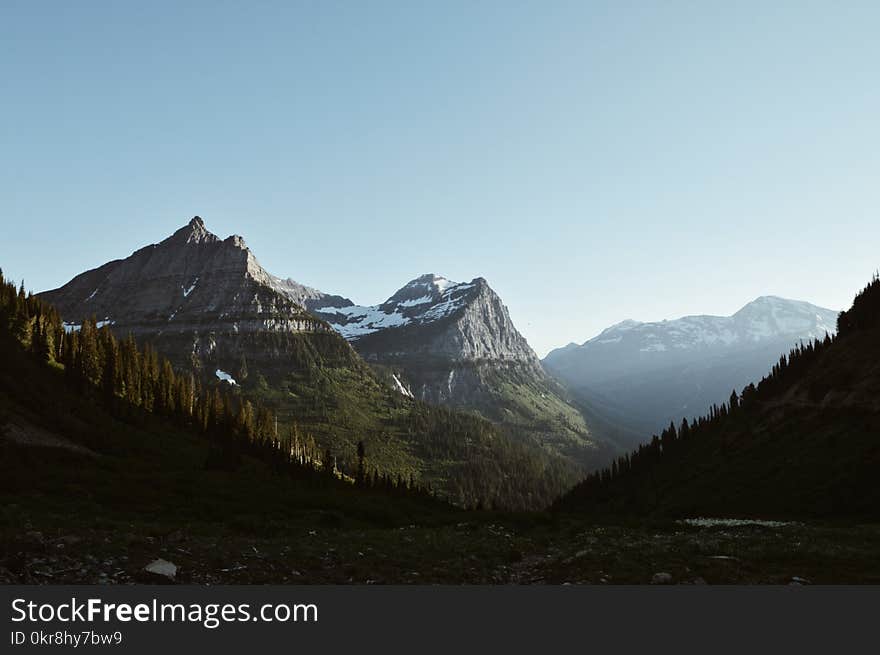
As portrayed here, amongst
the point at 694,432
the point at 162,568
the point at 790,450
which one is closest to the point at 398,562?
the point at 162,568

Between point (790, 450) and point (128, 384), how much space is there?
14064cm

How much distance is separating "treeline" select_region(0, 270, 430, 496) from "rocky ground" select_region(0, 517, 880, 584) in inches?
3025

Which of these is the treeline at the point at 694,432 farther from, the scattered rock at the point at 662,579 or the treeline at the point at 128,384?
the scattered rock at the point at 662,579

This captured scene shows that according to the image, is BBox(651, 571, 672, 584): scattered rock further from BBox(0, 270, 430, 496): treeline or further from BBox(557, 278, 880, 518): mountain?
BBox(0, 270, 430, 496): treeline

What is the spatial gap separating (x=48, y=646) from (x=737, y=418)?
471 ft

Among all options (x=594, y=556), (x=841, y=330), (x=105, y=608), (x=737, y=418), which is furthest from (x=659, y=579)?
(x=841, y=330)

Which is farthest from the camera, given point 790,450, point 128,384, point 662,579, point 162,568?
point 128,384

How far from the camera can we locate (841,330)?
130875mm

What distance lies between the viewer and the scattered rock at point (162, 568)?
1623 cm

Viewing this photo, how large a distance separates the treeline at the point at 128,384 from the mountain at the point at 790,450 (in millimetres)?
60840

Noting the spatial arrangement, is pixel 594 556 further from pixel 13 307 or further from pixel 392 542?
pixel 13 307

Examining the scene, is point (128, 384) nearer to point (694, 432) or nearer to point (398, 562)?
point (398, 562)

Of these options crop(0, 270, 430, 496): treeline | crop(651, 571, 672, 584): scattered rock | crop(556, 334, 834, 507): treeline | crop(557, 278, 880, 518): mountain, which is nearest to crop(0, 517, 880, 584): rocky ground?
crop(651, 571, 672, 584): scattered rock

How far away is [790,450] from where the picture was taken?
291ft
